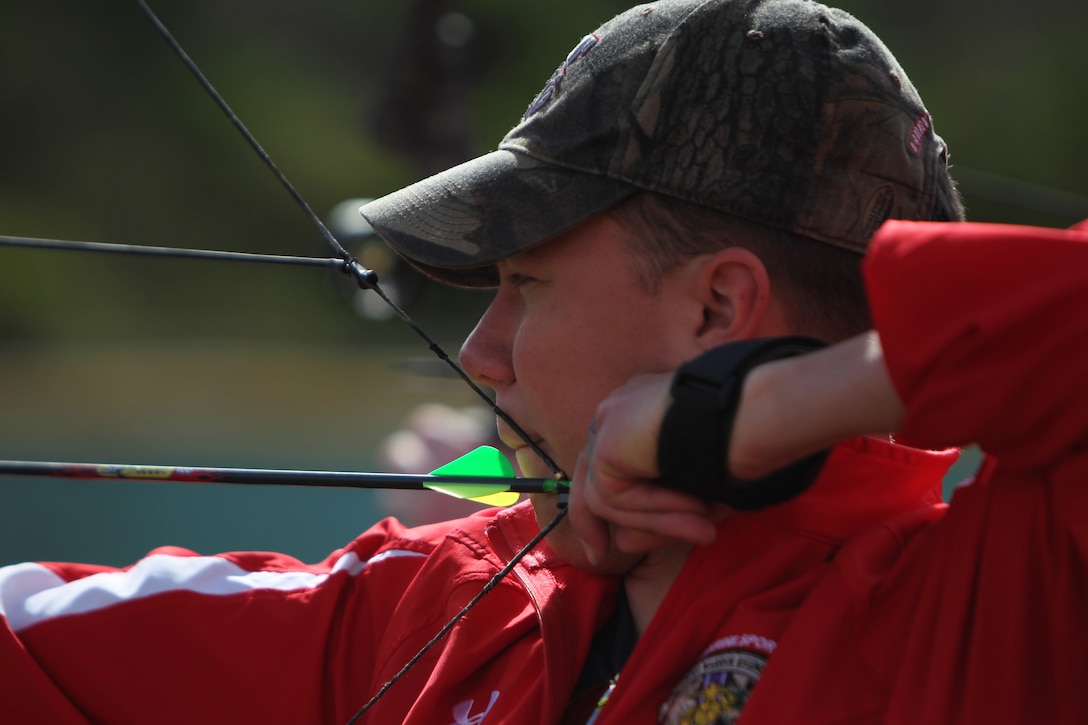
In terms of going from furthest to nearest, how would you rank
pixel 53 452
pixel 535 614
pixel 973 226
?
pixel 53 452
pixel 535 614
pixel 973 226

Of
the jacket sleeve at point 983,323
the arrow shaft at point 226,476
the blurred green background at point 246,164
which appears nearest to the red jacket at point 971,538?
the jacket sleeve at point 983,323

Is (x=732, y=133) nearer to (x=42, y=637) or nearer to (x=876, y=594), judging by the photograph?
(x=876, y=594)

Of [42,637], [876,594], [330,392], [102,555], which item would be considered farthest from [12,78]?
[876,594]

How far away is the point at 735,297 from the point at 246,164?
7.89m

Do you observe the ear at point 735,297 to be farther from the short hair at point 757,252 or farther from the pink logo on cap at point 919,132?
the pink logo on cap at point 919,132

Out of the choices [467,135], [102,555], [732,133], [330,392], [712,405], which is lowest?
[330,392]

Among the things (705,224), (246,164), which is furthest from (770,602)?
(246,164)

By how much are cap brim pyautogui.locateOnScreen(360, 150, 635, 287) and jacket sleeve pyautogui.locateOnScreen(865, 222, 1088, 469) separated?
34 cm

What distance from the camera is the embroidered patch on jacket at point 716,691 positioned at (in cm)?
94

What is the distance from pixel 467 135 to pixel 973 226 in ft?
11.9

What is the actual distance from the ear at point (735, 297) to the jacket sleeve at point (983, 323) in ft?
0.86

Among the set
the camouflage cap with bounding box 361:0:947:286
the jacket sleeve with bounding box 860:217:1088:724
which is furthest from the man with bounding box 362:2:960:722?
the jacket sleeve with bounding box 860:217:1088:724

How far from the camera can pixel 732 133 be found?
3.36ft

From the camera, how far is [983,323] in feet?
2.42
